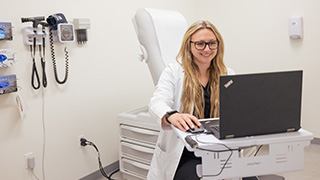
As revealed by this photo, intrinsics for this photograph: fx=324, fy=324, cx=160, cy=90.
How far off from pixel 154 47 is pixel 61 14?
66 centimetres

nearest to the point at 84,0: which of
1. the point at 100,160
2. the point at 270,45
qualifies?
the point at 100,160

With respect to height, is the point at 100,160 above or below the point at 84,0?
below

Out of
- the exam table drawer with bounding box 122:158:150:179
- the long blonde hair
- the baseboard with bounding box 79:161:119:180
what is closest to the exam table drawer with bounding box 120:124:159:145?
the exam table drawer with bounding box 122:158:150:179

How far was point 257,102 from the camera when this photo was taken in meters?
1.08

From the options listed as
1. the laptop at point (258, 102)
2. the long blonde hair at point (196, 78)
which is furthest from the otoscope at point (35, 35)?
the laptop at point (258, 102)

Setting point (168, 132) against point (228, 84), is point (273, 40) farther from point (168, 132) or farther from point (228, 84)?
point (228, 84)

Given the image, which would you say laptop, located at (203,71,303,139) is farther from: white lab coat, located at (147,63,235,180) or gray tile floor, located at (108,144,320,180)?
gray tile floor, located at (108,144,320,180)

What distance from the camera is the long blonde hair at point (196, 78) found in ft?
5.12

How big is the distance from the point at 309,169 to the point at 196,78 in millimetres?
1525

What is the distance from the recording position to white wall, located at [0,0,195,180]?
76.8 inches

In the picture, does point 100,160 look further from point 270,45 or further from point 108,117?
point 270,45

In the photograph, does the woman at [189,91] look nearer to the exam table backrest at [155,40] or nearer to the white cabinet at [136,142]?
the exam table backrest at [155,40]

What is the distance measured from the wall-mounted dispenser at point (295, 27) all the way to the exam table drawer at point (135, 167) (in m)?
1.83

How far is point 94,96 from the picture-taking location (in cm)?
247
